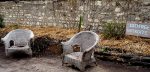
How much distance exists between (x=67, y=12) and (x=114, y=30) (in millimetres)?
2528

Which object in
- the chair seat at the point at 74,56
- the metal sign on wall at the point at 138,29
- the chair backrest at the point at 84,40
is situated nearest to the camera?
the chair seat at the point at 74,56

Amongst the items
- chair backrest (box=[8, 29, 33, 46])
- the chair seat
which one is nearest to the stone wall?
chair backrest (box=[8, 29, 33, 46])

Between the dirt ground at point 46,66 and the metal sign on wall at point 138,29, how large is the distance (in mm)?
1372

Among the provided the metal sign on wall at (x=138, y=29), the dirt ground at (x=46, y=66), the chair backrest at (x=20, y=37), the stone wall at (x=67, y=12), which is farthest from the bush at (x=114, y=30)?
the chair backrest at (x=20, y=37)

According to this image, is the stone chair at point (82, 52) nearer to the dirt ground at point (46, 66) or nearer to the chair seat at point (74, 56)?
the chair seat at point (74, 56)

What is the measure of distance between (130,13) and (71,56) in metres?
2.75

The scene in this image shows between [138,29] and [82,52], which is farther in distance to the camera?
Result: [138,29]

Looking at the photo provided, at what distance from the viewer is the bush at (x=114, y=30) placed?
30.6 feet

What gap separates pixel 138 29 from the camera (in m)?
9.07

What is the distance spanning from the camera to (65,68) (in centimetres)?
805

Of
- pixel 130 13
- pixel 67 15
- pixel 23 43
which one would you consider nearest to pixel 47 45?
pixel 23 43

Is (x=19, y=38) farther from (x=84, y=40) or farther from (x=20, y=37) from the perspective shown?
(x=84, y=40)

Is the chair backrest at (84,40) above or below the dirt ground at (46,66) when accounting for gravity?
above

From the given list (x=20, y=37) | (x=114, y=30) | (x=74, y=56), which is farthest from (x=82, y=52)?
(x=20, y=37)
